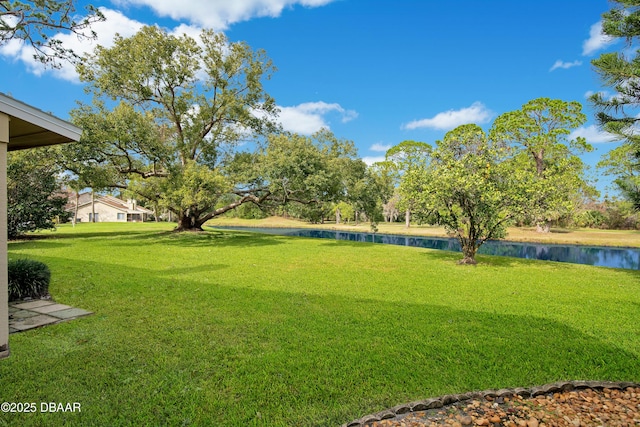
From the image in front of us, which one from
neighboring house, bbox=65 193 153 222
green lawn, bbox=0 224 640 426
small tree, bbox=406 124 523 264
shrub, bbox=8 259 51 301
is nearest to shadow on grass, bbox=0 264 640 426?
green lawn, bbox=0 224 640 426

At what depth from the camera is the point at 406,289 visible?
702 centimetres

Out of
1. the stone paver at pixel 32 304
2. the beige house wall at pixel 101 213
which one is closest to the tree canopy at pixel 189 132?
the stone paver at pixel 32 304

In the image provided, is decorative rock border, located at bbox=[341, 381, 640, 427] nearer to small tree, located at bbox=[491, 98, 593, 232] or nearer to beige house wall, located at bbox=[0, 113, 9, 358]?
beige house wall, located at bbox=[0, 113, 9, 358]

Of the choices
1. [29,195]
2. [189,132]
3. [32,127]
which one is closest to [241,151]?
[189,132]

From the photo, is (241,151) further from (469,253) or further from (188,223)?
(469,253)

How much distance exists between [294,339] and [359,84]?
22.4 metres

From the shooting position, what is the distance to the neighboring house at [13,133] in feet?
11.0

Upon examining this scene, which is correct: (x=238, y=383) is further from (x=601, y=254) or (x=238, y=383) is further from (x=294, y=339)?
(x=601, y=254)

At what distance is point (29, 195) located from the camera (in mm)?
15562

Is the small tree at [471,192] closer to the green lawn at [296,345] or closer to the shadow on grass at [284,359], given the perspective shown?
the green lawn at [296,345]

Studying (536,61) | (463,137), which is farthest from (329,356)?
→ (536,61)

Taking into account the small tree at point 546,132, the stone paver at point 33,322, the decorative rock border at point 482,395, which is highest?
the small tree at point 546,132

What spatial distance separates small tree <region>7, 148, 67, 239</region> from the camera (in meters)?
14.7

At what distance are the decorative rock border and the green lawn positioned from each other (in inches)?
5.0
